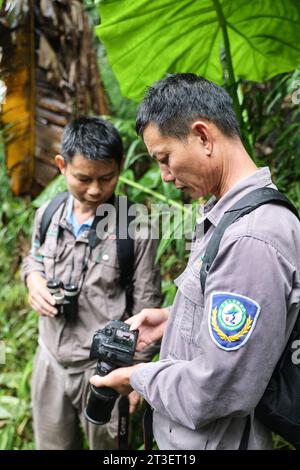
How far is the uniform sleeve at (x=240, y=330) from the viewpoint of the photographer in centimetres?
95

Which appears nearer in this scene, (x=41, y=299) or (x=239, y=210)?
(x=239, y=210)

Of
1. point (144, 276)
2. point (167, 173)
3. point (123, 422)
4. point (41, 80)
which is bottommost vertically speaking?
point (123, 422)

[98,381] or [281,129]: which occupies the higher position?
[281,129]

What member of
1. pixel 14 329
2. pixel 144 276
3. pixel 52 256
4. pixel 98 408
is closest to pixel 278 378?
pixel 98 408

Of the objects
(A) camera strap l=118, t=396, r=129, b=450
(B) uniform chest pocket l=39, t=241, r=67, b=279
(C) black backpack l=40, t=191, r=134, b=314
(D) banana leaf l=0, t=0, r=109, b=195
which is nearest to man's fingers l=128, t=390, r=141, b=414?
(A) camera strap l=118, t=396, r=129, b=450

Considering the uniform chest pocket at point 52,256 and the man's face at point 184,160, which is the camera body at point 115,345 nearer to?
the man's face at point 184,160

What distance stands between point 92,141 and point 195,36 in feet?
1.93

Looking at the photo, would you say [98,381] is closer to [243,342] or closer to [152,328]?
[152,328]

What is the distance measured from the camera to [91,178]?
1848 mm

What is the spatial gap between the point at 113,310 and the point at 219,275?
0.98 metres

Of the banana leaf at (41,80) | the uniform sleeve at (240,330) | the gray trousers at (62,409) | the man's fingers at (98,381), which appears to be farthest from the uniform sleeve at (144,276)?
the banana leaf at (41,80)

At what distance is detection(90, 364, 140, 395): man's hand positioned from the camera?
128cm

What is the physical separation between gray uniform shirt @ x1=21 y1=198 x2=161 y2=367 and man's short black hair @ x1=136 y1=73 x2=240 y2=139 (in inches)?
31.2

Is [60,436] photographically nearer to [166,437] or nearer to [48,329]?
[48,329]
